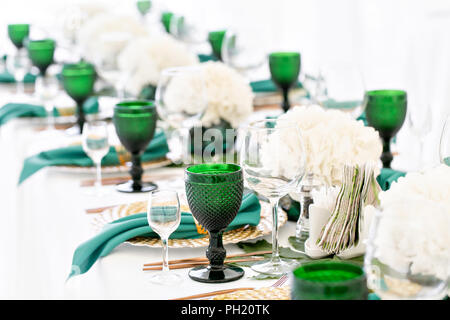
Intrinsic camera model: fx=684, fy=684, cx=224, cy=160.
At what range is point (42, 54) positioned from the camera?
9.69 ft

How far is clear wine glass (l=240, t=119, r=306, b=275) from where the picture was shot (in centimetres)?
116

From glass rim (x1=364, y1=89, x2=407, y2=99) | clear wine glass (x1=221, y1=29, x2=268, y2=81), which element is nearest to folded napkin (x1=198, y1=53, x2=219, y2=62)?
clear wine glass (x1=221, y1=29, x2=268, y2=81)

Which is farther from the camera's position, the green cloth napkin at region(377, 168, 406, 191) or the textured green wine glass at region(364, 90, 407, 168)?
the textured green wine glass at region(364, 90, 407, 168)

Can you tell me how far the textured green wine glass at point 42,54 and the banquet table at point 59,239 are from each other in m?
0.50

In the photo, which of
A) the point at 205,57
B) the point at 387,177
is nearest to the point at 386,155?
the point at 387,177

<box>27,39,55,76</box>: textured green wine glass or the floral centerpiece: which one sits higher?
<box>27,39,55,76</box>: textured green wine glass

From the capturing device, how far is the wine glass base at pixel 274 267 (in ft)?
3.85

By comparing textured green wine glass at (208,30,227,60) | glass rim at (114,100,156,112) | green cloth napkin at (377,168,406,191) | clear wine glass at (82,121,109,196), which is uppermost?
textured green wine glass at (208,30,227,60)

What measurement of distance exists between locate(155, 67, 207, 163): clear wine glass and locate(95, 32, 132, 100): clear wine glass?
749 mm

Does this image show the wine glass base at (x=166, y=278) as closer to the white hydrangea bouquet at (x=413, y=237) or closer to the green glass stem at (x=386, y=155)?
the white hydrangea bouquet at (x=413, y=237)

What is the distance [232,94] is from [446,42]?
154cm

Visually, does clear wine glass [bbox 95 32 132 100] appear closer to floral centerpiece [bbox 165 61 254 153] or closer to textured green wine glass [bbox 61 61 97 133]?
textured green wine glass [bbox 61 61 97 133]
